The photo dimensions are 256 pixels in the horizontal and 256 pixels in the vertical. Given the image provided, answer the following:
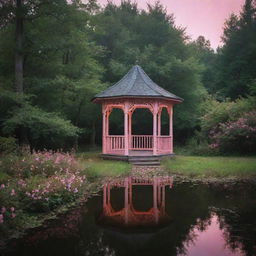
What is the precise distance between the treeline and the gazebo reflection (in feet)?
17.7

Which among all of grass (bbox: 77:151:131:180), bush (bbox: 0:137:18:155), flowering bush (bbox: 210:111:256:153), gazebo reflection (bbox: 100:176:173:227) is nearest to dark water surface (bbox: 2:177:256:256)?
gazebo reflection (bbox: 100:176:173:227)

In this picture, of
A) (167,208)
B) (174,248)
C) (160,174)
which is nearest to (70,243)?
(174,248)

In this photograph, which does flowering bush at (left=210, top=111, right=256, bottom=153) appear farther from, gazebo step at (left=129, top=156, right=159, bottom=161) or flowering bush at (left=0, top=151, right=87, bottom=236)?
flowering bush at (left=0, top=151, right=87, bottom=236)

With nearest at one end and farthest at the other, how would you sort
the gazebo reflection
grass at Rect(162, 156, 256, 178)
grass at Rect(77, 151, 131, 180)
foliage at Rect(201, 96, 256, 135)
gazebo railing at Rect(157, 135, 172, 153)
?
1. the gazebo reflection
2. grass at Rect(77, 151, 131, 180)
3. grass at Rect(162, 156, 256, 178)
4. gazebo railing at Rect(157, 135, 172, 153)
5. foliage at Rect(201, 96, 256, 135)

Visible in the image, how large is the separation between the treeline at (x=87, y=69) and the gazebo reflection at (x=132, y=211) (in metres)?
5.39

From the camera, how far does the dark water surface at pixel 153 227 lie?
5.17 meters

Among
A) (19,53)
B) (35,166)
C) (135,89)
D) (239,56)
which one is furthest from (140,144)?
(239,56)

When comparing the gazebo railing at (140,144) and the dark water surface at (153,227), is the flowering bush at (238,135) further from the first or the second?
the dark water surface at (153,227)

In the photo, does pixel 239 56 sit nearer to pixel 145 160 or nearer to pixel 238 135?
pixel 238 135

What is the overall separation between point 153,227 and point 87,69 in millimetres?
15779

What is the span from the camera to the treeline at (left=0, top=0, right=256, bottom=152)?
1530 cm

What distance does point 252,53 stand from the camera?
1209 inches

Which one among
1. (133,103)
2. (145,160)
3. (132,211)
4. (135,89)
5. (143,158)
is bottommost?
(132,211)

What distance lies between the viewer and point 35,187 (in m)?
7.42
